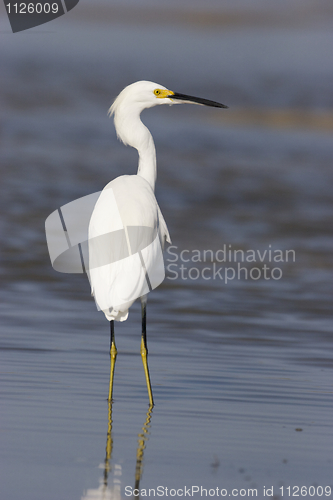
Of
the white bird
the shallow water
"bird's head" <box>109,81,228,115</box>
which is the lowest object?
the shallow water

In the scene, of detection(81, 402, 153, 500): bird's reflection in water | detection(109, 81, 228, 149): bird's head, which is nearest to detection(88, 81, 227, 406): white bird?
detection(109, 81, 228, 149): bird's head

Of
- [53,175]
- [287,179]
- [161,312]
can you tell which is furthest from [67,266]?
[287,179]

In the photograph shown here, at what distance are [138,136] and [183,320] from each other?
1.87 meters

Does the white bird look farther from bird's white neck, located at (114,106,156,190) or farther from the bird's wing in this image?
bird's white neck, located at (114,106,156,190)

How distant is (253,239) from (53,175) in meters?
4.54

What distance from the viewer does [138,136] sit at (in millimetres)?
6500

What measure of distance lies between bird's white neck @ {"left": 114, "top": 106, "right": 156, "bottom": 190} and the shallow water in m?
1.38

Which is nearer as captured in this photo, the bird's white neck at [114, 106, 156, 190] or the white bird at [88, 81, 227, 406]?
the white bird at [88, 81, 227, 406]

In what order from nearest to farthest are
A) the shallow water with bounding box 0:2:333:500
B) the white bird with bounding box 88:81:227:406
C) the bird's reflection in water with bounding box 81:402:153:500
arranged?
the bird's reflection in water with bounding box 81:402:153:500, the shallow water with bounding box 0:2:333:500, the white bird with bounding box 88:81:227:406

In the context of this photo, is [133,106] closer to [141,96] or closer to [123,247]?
[141,96]

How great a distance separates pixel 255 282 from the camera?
9031 mm

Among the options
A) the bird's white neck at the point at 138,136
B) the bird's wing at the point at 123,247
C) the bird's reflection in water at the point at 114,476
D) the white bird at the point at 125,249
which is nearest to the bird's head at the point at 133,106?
the bird's white neck at the point at 138,136

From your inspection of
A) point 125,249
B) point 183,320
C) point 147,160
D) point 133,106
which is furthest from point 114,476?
point 183,320

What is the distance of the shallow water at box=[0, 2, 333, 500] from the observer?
4.22 m
